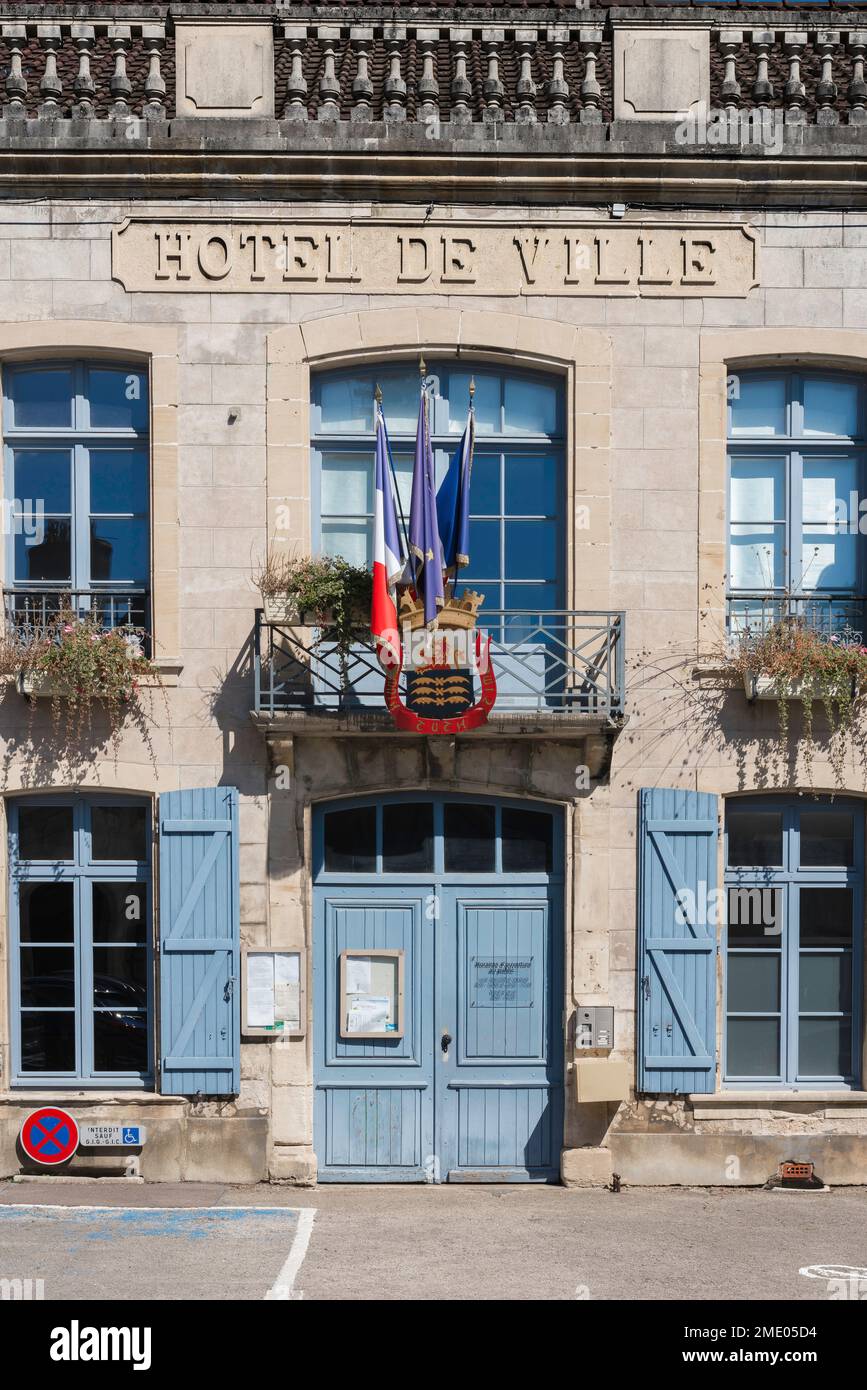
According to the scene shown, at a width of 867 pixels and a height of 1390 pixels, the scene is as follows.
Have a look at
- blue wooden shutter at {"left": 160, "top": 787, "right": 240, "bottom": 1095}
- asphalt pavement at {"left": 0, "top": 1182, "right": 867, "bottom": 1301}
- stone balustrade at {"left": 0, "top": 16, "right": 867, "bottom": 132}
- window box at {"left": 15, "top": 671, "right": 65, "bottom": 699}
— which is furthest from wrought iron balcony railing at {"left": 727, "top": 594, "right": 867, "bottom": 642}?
window box at {"left": 15, "top": 671, "right": 65, "bottom": 699}

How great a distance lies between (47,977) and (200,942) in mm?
1300

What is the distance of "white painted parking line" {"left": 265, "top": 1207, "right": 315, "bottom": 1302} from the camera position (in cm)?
781

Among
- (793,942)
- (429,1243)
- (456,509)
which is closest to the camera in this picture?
(429,1243)

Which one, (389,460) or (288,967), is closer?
(389,460)

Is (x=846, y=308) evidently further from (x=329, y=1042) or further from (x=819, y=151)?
(x=329, y=1042)

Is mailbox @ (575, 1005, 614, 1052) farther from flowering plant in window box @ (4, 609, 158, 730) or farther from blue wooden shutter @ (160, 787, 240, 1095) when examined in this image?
flowering plant in window box @ (4, 609, 158, 730)

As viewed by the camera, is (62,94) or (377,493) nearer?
(377,493)

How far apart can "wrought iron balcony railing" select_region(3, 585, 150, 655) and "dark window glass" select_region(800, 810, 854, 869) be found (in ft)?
17.1

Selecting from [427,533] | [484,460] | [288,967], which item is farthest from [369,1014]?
[484,460]

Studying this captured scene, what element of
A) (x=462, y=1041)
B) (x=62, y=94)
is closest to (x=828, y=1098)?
(x=462, y=1041)

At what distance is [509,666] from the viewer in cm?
1043

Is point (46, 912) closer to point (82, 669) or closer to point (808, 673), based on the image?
point (82, 669)

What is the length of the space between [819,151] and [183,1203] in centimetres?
895

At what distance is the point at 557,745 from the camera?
10.3 meters
